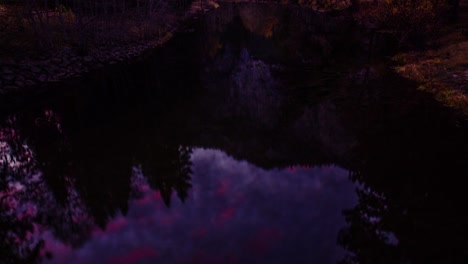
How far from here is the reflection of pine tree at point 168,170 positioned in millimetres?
17656

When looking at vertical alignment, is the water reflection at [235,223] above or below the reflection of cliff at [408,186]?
below

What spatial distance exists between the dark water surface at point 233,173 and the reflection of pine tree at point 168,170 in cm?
10

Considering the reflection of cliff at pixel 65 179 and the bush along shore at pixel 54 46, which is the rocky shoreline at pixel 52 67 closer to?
the bush along shore at pixel 54 46

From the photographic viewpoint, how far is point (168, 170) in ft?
62.2

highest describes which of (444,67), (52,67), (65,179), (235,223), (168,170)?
(444,67)

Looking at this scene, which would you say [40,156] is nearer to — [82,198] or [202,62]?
[82,198]

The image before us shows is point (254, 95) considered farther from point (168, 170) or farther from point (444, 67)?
point (444, 67)

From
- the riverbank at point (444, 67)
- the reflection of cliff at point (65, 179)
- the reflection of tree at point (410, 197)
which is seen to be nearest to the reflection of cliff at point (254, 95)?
the reflection of tree at point (410, 197)

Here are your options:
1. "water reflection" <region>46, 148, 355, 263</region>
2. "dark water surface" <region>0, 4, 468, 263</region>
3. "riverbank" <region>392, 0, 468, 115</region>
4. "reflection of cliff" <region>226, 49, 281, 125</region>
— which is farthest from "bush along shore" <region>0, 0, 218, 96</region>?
"riverbank" <region>392, 0, 468, 115</region>

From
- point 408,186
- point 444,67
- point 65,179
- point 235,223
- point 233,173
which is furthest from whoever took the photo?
point 444,67

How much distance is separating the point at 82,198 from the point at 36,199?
2.26 metres

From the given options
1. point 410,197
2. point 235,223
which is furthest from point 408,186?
point 235,223

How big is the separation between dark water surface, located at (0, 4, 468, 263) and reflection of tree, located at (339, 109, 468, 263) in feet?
0.23

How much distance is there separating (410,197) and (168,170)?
12426 mm
